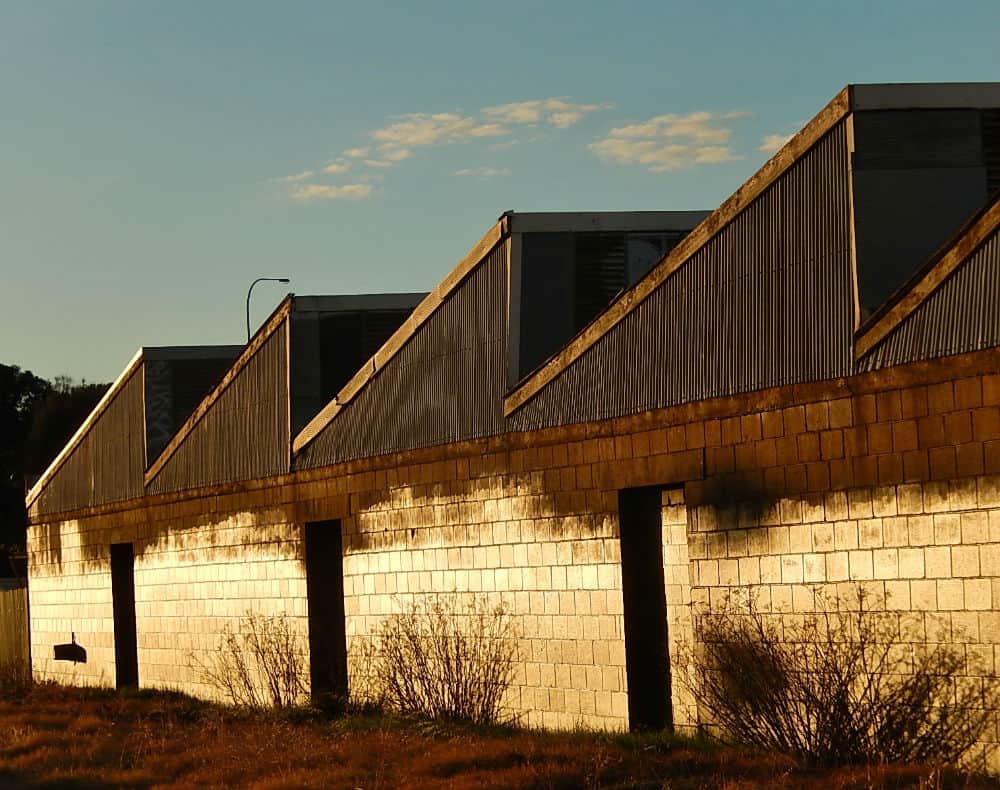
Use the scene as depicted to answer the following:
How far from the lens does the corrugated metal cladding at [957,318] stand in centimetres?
1059

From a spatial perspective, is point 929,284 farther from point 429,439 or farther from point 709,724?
point 429,439

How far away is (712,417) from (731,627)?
171cm

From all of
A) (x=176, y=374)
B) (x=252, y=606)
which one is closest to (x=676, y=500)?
(x=252, y=606)

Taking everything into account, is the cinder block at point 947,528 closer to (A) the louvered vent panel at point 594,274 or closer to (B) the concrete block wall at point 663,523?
(B) the concrete block wall at point 663,523

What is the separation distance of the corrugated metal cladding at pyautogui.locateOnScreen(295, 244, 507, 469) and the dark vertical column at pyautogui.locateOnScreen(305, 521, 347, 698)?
1289mm

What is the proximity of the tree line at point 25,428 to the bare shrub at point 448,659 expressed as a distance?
5524cm

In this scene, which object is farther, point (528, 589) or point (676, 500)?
point (528, 589)

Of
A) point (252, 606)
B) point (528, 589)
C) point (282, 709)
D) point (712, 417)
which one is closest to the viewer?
point (712, 417)

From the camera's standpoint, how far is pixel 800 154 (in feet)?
41.2

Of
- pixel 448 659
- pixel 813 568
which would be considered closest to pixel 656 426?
pixel 813 568

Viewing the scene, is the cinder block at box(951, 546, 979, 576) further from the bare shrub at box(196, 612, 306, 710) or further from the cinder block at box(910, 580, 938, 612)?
the bare shrub at box(196, 612, 306, 710)

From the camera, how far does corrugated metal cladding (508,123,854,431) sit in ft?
39.9

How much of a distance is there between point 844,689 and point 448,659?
602 cm

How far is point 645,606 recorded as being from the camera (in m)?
14.5
